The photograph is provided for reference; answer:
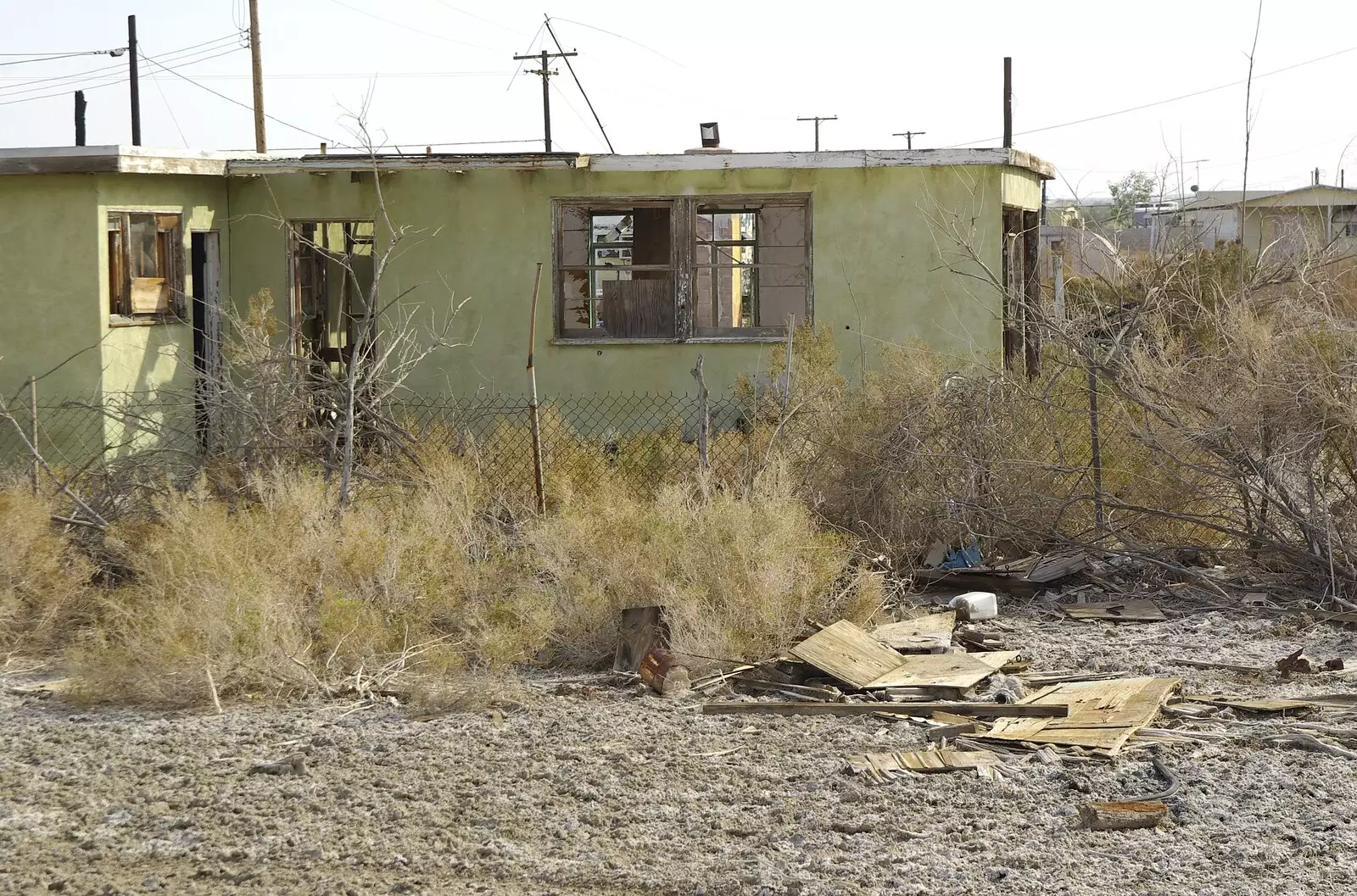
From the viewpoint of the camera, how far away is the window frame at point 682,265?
12875mm

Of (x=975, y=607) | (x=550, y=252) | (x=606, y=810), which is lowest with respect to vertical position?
(x=606, y=810)

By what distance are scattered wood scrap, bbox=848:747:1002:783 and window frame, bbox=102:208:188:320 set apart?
897 centimetres

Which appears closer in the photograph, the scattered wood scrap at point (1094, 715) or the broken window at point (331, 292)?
the scattered wood scrap at point (1094, 715)

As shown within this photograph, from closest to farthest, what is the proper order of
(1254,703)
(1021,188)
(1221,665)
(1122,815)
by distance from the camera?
(1122,815), (1254,703), (1221,665), (1021,188)

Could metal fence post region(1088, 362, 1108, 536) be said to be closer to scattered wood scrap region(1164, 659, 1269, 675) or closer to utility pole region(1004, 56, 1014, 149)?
scattered wood scrap region(1164, 659, 1269, 675)

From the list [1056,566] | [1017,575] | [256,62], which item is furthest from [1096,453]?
[256,62]

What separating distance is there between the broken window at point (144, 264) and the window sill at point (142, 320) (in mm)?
28

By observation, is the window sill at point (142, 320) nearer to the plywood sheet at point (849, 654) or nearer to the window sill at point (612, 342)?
the window sill at point (612, 342)

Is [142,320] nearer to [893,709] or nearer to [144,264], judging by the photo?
[144,264]

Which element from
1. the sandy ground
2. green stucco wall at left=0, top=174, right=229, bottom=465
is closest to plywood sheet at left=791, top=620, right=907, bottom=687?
the sandy ground

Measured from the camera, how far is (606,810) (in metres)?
4.84

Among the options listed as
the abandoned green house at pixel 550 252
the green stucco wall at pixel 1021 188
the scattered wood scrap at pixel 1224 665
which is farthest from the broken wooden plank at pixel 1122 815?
the green stucco wall at pixel 1021 188

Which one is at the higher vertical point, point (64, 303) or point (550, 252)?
point (550, 252)

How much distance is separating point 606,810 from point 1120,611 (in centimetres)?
402
